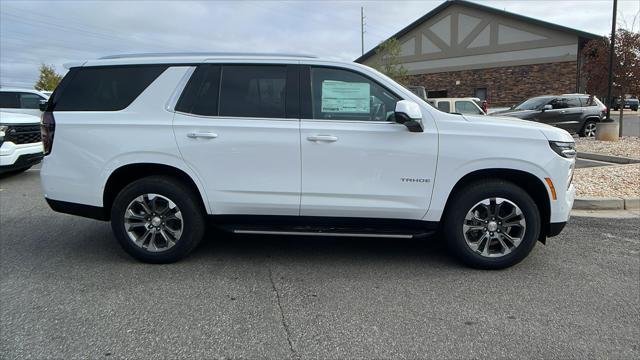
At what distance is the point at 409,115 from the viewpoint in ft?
12.2

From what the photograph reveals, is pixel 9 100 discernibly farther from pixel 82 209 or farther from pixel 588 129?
pixel 588 129

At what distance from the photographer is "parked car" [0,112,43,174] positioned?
826 centimetres

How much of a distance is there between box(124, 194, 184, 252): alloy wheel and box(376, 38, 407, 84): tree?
25.4 m

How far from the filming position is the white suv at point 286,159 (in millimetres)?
3910

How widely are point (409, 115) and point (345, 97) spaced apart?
26.2 inches

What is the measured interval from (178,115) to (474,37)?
3102 centimetres

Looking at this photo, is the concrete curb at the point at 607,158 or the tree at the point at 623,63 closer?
the concrete curb at the point at 607,158

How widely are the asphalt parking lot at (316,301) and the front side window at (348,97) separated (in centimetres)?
141

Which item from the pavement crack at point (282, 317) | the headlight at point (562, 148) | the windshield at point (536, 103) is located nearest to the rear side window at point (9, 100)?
the pavement crack at point (282, 317)

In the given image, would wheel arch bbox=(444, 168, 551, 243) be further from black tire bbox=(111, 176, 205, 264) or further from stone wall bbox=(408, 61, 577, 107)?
stone wall bbox=(408, 61, 577, 107)

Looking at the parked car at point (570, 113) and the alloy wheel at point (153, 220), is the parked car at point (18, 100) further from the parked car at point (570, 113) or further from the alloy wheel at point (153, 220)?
the parked car at point (570, 113)

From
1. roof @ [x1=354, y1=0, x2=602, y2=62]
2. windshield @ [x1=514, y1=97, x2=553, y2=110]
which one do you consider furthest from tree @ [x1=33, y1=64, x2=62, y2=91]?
windshield @ [x1=514, y1=97, x2=553, y2=110]

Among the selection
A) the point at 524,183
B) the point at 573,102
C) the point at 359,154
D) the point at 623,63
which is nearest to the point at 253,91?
the point at 359,154

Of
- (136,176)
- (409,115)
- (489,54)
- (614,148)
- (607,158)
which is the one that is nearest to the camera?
(409,115)
